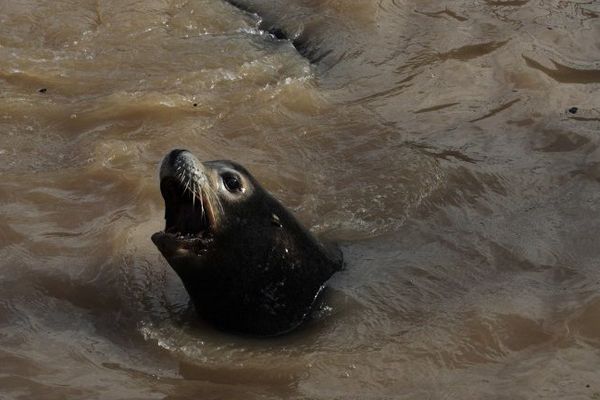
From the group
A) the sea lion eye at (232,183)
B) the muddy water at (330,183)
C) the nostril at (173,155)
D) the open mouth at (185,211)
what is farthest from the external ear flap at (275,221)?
the nostril at (173,155)

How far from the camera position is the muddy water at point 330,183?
4.32 m

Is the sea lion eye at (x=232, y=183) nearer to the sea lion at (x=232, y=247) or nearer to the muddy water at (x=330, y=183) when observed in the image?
the sea lion at (x=232, y=247)

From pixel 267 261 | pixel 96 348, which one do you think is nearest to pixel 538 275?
pixel 267 261

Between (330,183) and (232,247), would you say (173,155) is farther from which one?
(330,183)

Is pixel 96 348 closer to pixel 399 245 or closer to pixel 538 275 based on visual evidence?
pixel 399 245

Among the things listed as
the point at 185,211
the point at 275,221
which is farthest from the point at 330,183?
the point at 185,211

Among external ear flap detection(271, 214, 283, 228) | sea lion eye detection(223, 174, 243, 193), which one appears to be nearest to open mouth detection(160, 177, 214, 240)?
sea lion eye detection(223, 174, 243, 193)

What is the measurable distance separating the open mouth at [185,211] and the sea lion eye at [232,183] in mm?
166

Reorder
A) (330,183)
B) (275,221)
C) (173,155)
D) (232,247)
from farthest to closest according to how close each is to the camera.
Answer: (330,183) < (275,221) < (232,247) < (173,155)

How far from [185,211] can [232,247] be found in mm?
310

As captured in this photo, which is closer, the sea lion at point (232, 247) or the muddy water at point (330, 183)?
the muddy water at point (330, 183)

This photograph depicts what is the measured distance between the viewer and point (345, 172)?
6.22 meters

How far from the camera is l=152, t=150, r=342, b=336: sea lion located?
14.6 ft

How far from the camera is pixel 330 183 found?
6.11m
